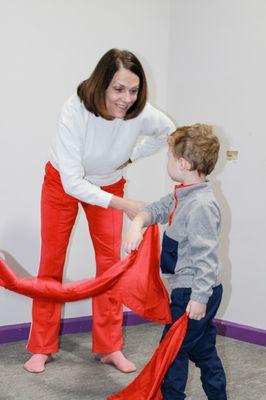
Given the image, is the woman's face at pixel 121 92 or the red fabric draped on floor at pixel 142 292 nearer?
the red fabric draped on floor at pixel 142 292

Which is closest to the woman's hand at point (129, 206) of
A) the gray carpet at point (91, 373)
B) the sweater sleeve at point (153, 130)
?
the sweater sleeve at point (153, 130)

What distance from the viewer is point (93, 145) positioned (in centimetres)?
216

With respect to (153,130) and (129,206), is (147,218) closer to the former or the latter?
(129,206)

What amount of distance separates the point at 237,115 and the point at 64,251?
4.21 ft

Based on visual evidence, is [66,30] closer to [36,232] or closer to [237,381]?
[36,232]

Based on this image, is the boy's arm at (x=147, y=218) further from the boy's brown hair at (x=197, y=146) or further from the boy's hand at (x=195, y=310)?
the boy's hand at (x=195, y=310)

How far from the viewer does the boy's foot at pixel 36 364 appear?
2.34 metres

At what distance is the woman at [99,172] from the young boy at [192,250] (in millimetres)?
223

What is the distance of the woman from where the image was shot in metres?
2.00

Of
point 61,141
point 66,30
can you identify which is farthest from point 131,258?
point 66,30

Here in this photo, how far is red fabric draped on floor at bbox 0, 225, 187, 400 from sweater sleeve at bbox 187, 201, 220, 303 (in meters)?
0.12

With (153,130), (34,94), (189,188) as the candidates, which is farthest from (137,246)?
(34,94)

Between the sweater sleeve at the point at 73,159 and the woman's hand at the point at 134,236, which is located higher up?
the sweater sleeve at the point at 73,159

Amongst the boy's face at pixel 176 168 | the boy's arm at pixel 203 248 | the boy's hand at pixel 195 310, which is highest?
the boy's face at pixel 176 168
